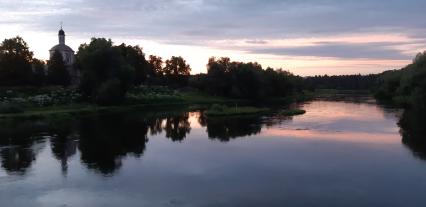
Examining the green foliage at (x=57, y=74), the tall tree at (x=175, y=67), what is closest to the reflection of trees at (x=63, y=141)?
the green foliage at (x=57, y=74)

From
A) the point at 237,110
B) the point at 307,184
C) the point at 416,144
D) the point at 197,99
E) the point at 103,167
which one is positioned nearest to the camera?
the point at 307,184

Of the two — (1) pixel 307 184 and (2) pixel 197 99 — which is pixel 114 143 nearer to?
(1) pixel 307 184

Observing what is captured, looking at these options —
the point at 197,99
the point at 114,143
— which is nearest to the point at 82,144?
the point at 114,143

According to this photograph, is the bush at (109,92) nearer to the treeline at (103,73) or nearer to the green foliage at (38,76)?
the treeline at (103,73)

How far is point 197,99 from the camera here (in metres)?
90.0

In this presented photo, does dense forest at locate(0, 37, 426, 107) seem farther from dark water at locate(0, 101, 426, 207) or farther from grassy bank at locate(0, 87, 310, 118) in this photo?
dark water at locate(0, 101, 426, 207)

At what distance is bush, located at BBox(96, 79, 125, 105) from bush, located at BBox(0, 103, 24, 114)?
13.5 m

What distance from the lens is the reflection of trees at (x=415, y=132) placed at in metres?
32.2

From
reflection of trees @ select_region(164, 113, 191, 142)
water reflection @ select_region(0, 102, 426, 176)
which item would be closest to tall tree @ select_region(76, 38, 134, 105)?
water reflection @ select_region(0, 102, 426, 176)

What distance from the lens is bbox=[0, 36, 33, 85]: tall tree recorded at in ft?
222

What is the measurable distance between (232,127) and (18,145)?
1929 centimetres

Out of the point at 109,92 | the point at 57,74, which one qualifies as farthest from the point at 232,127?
the point at 57,74

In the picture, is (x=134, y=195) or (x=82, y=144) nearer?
(x=134, y=195)

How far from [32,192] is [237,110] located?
41.6 metres
